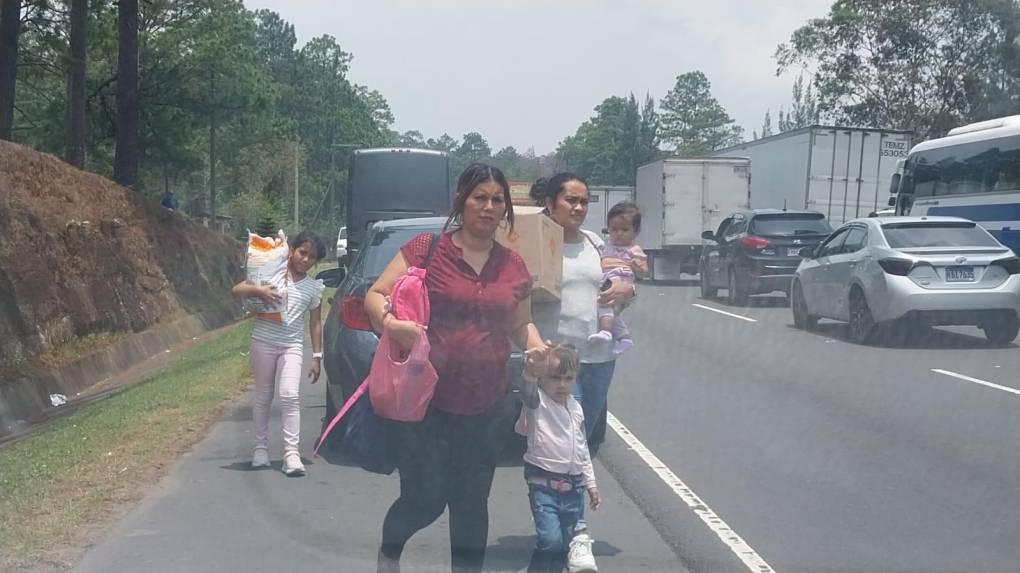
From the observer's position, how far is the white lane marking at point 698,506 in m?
5.78

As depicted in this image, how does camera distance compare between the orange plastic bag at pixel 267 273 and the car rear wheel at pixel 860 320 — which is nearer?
the orange plastic bag at pixel 267 273

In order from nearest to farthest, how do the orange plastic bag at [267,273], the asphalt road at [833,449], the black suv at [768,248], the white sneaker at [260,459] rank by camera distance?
the asphalt road at [833,449] < the orange plastic bag at [267,273] < the white sneaker at [260,459] < the black suv at [768,248]

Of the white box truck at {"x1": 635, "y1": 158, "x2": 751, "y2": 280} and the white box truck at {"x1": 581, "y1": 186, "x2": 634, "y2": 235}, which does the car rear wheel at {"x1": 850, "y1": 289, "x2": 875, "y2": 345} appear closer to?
the white box truck at {"x1": 635, "y1": 158, "x2": 751, "y2": 280}

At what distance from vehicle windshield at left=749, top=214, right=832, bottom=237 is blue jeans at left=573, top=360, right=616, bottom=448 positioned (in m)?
16.4

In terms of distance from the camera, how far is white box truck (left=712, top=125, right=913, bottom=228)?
28672mm

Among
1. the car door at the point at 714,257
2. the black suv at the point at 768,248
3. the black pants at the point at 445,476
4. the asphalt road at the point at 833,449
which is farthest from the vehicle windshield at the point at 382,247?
the car door at the point at 714,257

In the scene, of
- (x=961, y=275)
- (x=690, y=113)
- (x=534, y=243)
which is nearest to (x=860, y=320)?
(x=961, y=275)

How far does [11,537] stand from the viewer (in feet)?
19.9

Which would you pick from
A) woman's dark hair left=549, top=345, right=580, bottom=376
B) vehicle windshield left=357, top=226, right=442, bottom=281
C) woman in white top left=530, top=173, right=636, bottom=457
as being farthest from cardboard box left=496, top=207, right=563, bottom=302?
vehicle windshield left=357, top=226, right=442, bottom=281

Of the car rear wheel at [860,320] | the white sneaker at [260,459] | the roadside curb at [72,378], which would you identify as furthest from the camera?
the car rear wheel at [860,320]

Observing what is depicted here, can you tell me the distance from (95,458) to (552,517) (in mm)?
4474

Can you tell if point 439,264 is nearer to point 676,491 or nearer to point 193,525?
point 193,525

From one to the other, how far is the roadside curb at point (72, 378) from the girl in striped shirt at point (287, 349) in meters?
5.30

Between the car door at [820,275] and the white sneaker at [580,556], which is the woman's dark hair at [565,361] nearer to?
the white sneaker at [580,556]
